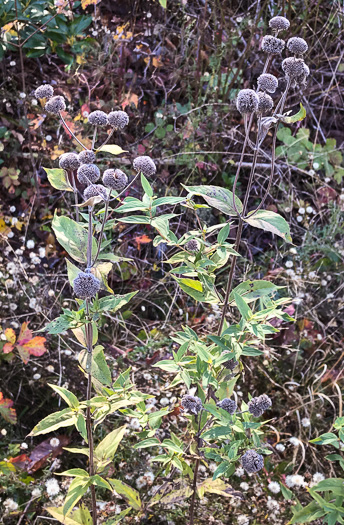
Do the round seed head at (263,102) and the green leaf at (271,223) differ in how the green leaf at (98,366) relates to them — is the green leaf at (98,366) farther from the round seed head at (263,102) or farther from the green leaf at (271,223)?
the round seed head at (263,102)

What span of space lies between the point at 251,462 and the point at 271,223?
0.59 metres

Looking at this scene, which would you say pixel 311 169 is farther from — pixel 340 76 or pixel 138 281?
pixel 138 281

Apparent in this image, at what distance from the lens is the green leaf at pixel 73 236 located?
4.55ft

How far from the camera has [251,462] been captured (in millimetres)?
1284

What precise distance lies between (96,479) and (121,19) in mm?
2877

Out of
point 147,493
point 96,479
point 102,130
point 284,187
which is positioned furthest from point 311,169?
point 96,479

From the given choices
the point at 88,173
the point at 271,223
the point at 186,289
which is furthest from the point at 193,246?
the point at 88,173

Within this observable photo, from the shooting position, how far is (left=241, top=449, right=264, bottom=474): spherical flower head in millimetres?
1280

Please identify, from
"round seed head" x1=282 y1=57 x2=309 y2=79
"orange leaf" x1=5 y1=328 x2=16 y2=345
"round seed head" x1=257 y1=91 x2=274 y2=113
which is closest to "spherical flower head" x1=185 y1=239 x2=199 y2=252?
"round seed head" x1=257 y1=91 x2=274 y2=113

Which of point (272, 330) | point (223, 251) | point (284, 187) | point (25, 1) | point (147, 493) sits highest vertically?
point (25, 1)

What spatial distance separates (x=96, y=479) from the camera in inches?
54.0

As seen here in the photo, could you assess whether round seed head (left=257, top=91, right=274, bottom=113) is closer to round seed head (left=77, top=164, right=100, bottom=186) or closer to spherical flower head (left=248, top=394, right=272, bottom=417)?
round seed head (left=77, top=164, right=100, bottom=186)

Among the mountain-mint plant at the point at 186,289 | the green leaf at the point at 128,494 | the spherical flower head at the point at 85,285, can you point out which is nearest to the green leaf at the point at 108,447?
the mountain-mint plant at the point at 186,289

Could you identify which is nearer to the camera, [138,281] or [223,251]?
[223,251]
